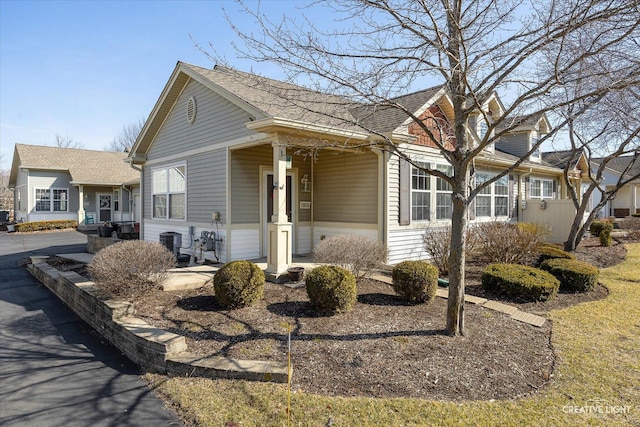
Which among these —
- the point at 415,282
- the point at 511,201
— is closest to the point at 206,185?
the point at 415,282

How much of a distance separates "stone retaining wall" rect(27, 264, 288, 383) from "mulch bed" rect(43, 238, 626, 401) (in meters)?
0.22

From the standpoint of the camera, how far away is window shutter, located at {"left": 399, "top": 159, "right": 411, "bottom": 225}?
9727mm

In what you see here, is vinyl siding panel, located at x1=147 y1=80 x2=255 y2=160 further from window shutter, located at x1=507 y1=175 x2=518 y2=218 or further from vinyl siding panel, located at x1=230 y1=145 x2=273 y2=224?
window shutter, located at x1=507 y1=175 x2=518 y2=218

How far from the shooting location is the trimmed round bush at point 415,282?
19.7ft

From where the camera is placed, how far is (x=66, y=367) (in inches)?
174

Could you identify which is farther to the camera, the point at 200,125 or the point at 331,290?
the point at 200,125

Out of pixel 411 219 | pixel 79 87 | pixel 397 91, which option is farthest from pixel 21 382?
pixel 79 87

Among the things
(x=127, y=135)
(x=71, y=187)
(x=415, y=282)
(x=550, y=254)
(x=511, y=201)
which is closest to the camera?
→ (x=415, y=282)

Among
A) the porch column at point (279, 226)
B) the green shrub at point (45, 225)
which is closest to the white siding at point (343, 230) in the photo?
the porch column at point (279, 226)

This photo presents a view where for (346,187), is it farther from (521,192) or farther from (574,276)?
(521,192)

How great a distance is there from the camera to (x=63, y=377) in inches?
164

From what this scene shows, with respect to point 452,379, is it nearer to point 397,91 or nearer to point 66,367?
point 397,91

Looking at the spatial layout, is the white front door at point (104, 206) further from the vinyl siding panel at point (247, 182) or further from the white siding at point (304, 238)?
the vinyl siding panel at point (247, 182)

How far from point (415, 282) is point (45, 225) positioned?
2377 cm
